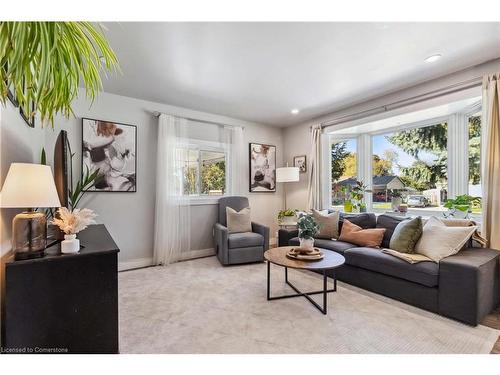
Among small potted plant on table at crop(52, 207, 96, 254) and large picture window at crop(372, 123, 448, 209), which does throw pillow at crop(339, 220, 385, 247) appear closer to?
large picture window at crop(372, 123, 448, 209)

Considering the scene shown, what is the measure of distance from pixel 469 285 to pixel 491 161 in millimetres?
1332

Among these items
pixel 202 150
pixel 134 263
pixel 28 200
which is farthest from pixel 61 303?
pixel 202 150

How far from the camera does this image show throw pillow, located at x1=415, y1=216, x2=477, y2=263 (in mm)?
2316

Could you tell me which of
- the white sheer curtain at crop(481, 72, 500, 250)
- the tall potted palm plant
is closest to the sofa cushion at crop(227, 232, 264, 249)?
the white sheer curtain at crop(481, 72, 500, 250)

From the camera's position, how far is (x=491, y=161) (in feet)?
8.08

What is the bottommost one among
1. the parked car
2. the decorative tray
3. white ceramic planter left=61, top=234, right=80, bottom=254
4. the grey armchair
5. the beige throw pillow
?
the grey armchair

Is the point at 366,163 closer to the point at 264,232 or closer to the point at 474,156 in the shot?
the point at 474,156

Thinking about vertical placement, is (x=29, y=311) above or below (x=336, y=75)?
below

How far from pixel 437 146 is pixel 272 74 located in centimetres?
255

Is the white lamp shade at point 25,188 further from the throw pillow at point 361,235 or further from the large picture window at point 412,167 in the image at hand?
the large picture window at point 412,167

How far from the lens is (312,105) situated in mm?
3920

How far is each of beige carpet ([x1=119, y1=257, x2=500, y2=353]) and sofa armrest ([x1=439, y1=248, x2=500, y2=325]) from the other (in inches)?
4.5
